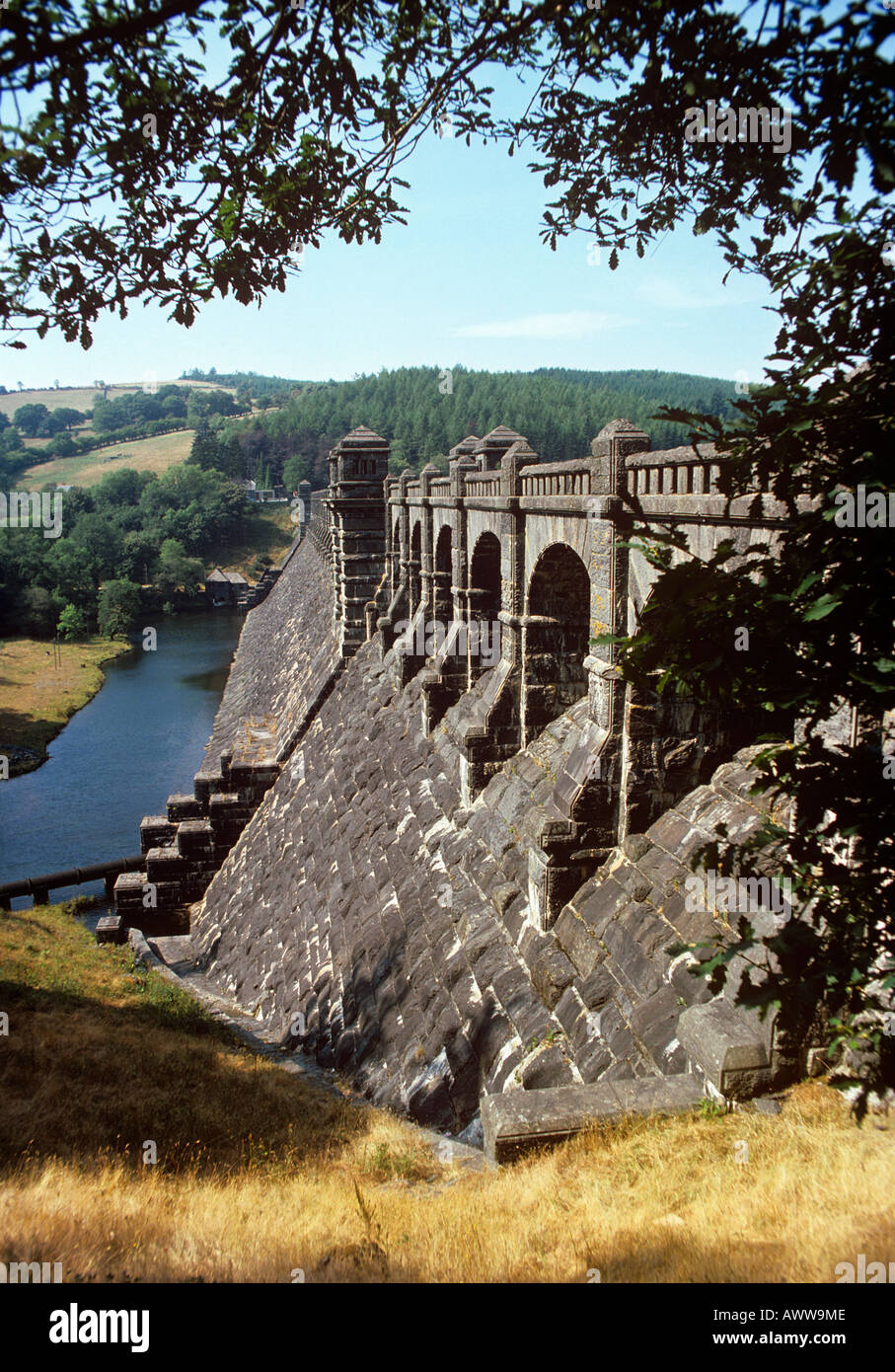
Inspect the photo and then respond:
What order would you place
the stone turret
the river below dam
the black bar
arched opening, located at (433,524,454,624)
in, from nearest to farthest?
arched opening, located at (433,524,454,624) < the black bar < the stone turret < the river below dam

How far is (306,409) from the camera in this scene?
148250 millimetres

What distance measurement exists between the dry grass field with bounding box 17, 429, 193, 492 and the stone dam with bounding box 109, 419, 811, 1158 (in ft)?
420

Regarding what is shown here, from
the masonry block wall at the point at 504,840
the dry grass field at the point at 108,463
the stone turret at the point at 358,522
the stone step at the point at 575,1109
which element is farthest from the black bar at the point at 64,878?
the dry grass field at the point at 108,463

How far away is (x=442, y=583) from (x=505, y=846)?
928cm

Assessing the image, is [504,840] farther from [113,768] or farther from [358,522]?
[113,768]

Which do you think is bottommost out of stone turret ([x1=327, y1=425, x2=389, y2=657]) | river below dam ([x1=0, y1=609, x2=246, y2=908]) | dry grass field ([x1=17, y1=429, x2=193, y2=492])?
river below dam ([x1=0, y1=609, x2=246, y2=908])

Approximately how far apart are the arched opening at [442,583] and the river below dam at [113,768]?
15701mm

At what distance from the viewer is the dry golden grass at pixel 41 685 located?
4972 cm

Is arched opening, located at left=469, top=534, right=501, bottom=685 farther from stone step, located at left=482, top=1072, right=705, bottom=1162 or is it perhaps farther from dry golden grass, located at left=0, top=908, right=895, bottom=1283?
stone step, located at left=482, top=1072, right=705, bottom=1162

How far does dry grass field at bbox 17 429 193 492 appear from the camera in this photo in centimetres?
14000

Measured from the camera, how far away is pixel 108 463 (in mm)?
150000

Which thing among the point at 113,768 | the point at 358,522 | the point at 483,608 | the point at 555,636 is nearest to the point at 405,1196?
the point at 555,636

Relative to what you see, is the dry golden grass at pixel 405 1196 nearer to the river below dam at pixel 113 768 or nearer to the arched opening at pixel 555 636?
the arched opening at pixel 555 636

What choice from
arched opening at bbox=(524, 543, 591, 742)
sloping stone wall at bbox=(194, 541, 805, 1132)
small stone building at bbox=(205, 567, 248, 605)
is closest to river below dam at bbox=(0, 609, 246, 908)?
sloping stone wall at bbox=(194, 541, 805, 1132)
